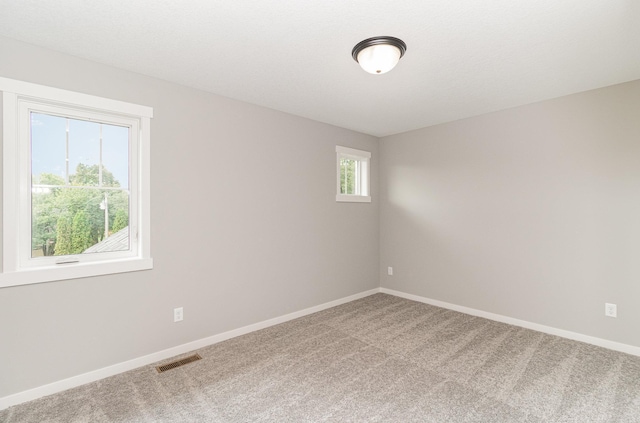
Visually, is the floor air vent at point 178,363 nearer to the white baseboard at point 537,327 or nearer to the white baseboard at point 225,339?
the white baseboard at point 225,339

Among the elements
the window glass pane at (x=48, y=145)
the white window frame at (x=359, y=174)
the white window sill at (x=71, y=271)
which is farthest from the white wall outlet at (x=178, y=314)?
the white window frame at (x=359, y=174)

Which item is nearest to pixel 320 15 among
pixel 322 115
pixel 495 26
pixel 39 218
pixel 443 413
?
pixel 495 26

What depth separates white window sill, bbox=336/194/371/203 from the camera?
14.0 ft

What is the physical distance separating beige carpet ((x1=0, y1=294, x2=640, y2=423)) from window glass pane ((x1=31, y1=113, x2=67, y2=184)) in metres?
1.65

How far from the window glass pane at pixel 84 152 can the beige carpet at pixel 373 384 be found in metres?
1.61

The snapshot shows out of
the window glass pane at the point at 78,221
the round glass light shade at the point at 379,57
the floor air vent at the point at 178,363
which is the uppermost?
the round glass light shade at the point at 379,57

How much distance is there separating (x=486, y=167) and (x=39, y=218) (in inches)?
176

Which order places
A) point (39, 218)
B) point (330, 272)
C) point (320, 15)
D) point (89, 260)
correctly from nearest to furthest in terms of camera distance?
point (320, 15) < point (39, 218) < point (89, 260) < point (330, 272)

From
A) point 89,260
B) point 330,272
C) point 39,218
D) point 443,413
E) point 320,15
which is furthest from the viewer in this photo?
point 330,272

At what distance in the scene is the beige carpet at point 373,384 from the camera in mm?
1950

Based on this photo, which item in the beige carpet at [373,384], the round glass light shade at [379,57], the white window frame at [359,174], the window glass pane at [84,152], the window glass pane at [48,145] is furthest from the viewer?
the white window frame at [359,174]

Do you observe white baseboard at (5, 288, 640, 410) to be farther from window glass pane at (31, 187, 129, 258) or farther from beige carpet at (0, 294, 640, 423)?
window glass pane at (31, 187, 129, 258)

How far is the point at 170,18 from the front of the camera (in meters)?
1.85

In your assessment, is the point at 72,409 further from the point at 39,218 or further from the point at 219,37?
the point at 219,37
